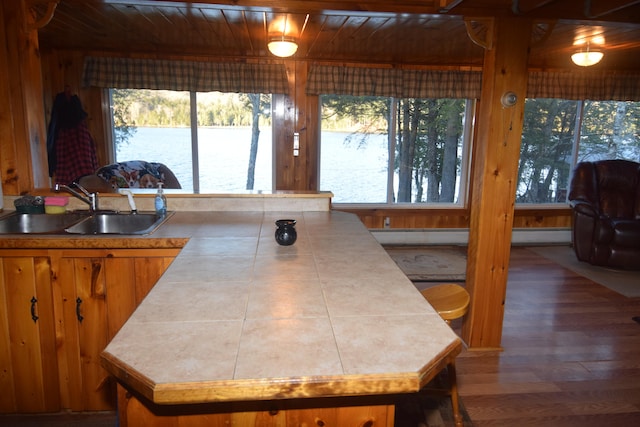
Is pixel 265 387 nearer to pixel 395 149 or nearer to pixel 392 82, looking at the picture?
pixel 392 82

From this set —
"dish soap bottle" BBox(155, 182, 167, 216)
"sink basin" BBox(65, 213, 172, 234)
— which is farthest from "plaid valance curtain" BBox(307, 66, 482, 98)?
"sink basin" BBox(65, 213, 172, 234)

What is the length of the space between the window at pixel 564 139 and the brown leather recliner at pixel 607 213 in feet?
2.52

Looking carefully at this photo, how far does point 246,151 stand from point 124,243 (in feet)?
11.1

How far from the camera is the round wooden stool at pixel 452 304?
1.91 metres

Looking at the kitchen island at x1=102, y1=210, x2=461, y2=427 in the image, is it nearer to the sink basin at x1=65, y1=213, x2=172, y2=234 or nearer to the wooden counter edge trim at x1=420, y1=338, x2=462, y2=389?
the wooden counter edge trim at x1=420, y1=338, x2=462, y2=389

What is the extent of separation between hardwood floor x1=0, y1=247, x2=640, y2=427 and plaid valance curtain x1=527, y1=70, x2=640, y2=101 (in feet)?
8.14

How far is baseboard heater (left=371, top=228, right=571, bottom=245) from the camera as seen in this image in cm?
540

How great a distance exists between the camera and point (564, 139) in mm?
5691

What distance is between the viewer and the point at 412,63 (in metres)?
5.10

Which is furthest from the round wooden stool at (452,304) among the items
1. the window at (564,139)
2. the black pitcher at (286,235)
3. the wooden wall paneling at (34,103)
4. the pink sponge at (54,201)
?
the window at (564,139)

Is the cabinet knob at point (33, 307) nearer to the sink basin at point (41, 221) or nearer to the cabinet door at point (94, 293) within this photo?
the cabinet door at point (94, 293)

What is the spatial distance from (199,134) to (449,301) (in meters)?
3.98

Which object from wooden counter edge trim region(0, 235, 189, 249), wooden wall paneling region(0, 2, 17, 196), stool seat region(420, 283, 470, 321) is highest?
wooden wall paneling region(0, 2, 17, 196)

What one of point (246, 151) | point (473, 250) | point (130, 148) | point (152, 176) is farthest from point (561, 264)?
point (130, 148)
